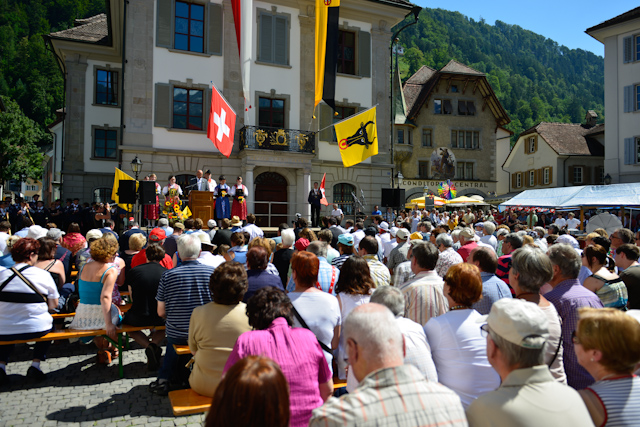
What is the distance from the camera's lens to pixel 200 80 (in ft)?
67.3

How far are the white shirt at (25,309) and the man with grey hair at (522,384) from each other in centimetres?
548

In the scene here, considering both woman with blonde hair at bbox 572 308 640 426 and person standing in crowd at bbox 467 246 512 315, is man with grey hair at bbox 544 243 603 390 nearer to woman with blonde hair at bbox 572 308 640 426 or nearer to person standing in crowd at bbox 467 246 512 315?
person standing in crowd at bbox 467 246 512 315

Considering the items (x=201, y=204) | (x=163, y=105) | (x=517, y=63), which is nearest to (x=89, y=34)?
(x=163, y=105)

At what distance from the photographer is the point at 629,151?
99.8 ft

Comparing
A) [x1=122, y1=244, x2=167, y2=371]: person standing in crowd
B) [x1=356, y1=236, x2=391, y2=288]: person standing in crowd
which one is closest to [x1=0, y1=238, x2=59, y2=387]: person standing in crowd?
[x1=122, y1=244, x2=167, y2=371]: person standing in crowd

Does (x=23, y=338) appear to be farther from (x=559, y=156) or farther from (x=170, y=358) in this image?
(x=559, y=156)

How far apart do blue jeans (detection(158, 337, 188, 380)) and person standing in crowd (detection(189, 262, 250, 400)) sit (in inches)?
46.9

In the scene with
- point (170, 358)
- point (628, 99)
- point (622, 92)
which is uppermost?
point (622, 92)

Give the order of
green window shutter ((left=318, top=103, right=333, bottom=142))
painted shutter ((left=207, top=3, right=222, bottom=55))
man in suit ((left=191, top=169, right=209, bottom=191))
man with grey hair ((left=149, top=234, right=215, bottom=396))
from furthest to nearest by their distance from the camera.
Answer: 1. green window shutter ((left=318, top=103, right=333, bottom=142))
2. painted shutter ((left=207, top=3, right=222, bottom=55))
3. man in suit ((left=191, top=169, right=209, bottom=191))
4. man with grey hair ((left=149, top=234, right=215, bottom=396))

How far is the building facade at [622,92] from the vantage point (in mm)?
29859

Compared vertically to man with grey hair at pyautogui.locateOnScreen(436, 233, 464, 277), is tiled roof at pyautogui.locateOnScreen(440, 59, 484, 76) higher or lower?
higher

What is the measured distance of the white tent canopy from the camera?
17000 mm

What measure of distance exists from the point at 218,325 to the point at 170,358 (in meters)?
1.63

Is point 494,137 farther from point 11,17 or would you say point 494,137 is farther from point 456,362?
point 11,17
